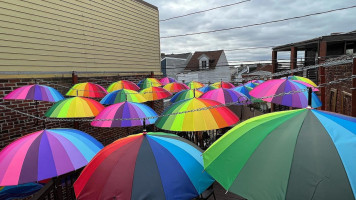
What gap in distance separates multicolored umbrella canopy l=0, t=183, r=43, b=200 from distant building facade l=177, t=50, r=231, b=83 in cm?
3049

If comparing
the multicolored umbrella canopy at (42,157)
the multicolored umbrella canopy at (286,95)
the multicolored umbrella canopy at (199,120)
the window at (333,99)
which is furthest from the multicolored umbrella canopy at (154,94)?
the window at (333,99)

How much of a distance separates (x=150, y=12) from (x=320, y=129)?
10802 mm

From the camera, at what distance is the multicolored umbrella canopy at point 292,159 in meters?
1.59

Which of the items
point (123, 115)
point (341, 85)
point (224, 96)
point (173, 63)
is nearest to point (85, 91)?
point (123, 115)

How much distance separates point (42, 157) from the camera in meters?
2.77

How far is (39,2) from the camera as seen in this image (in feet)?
20.9

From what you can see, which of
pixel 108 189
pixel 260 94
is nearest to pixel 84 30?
pixel 260 94

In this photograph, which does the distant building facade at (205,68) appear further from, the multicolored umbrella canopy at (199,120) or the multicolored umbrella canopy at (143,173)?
the multicolored umbrella canopy at (143,173)

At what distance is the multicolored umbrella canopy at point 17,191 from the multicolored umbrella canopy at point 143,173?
2.41 meters

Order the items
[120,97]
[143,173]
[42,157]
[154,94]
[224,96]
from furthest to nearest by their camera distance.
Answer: [154,94], [120,97], [224,96], [42,157], [143,173]

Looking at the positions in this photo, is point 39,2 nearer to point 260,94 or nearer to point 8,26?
point 8,26

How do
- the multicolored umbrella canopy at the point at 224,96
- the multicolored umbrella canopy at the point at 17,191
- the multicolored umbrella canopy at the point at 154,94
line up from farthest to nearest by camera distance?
the multicolored umbrella canopy at the point at 154,94 < the multicolored umbrella canopy at the point at 224,96 < the multicolored umbrella canopy at the point at 17,191

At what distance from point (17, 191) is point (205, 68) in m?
33.1

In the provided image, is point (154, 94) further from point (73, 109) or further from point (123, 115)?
point (73, 109)
